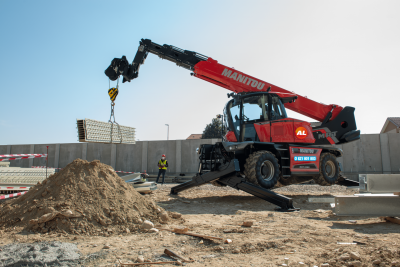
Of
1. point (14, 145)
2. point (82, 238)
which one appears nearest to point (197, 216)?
point (82, 238)

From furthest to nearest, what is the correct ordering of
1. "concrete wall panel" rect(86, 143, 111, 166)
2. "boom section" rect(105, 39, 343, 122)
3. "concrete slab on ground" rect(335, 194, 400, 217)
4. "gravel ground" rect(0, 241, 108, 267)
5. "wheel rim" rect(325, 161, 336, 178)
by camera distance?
"concrete wall panel" rect(86, 143, 111, 166), "wheel rim" rect(325, 161, 336, 178), "boom section" rect(105, 39, 343, 122), "concrete slab on ground" rect(335, 194, 400, 217), "gravel ground" rect(0, 241, 108, 267)

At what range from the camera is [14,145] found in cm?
2556

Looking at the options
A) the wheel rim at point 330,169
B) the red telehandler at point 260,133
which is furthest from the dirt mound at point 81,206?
the wheel rim at point 330,169

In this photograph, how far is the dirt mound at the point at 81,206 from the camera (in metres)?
4.32

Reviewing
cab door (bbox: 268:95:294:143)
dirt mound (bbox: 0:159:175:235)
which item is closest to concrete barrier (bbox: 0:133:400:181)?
cab door (bbox: 268:95:294:143)

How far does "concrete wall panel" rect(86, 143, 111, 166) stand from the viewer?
22203mm

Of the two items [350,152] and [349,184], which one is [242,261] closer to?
[349,184]

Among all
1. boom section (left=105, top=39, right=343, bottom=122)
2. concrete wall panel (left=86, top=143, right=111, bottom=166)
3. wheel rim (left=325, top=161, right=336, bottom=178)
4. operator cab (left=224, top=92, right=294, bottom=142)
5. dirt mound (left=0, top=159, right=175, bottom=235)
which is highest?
boom section (left=105, top=39, right=343, bottom=122)

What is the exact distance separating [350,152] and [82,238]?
1723 cm

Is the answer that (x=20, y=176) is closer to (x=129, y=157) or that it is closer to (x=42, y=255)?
(x=42, y=255)

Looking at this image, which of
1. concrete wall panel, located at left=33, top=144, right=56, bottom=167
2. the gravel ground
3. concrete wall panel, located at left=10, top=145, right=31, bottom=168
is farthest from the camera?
concrete wall panel, located at left=10, top=145, right=31, bottom=168

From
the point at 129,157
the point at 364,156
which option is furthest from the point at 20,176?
the point at 364,156

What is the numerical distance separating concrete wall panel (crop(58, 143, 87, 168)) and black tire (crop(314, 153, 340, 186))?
63.6 feet

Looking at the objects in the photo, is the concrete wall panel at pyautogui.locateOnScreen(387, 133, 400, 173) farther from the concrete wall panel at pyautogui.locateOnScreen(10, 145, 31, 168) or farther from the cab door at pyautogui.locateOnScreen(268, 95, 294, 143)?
the concrete wall panel at pyautogui.locateOnScreen(10, 145, 31, 168)
